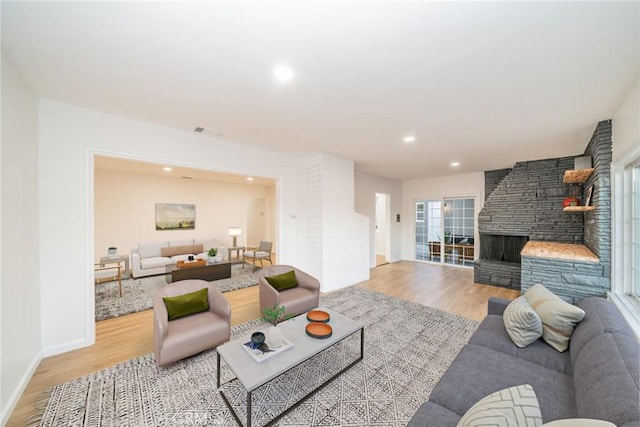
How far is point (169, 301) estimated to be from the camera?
Answer: 248 cm

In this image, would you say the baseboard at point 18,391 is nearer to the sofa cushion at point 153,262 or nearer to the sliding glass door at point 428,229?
the sofa cushion at point 153,262

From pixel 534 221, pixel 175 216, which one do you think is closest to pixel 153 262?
pixel 175 216

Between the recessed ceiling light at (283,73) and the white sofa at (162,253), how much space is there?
212 inches

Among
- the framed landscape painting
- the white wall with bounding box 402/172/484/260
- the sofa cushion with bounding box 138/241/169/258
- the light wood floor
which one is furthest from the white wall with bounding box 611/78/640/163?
the framed landscape painting

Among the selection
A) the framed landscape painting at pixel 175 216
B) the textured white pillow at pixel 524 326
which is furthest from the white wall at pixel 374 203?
the framed landscape painting at pixel 175 216

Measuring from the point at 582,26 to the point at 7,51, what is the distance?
3891mm

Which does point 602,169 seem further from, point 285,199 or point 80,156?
point 80,156

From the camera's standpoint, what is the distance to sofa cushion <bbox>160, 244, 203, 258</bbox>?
6145mm

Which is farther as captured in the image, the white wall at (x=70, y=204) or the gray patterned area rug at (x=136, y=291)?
the gray patterned area rug at (x=136, y=291)

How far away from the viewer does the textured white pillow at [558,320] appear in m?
1.76

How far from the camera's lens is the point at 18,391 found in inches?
74.5

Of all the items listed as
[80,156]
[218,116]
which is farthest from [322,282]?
[80,156]

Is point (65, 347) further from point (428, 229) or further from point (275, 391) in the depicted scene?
point (428, 229)

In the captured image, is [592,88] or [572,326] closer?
[572,326]
